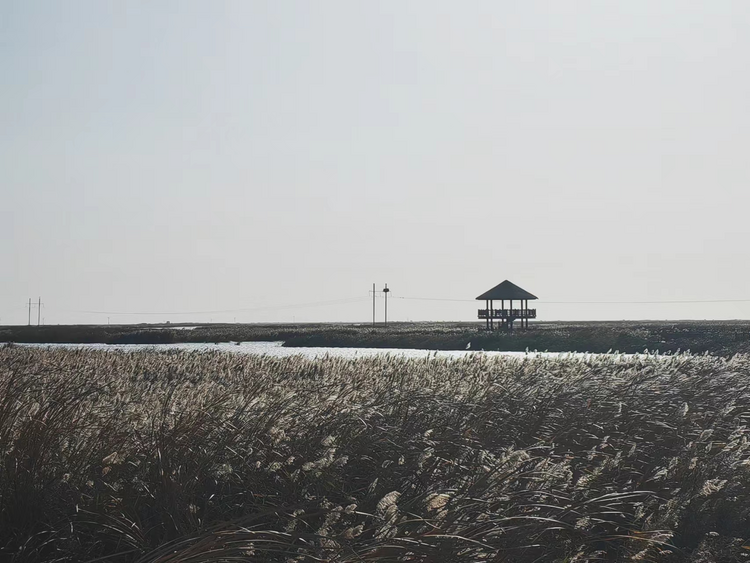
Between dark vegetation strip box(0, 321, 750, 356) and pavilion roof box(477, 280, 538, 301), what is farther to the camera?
pavilion roof box(477, 280, 538, 301)

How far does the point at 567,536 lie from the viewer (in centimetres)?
504

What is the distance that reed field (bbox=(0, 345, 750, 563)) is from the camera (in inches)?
167

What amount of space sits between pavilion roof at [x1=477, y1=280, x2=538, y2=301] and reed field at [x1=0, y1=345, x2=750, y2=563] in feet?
163

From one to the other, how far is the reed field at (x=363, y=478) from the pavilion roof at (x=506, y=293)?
49.8 metres

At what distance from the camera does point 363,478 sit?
5602 millimetres

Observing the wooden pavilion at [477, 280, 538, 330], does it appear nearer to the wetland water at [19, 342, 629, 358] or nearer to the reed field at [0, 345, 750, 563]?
the wetland water at [19, 342, 629, 358]

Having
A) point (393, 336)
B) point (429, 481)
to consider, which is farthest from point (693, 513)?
point (393, 336)

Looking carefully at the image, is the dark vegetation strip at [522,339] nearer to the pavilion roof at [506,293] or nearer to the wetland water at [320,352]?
the pavilion roof at [506,293]

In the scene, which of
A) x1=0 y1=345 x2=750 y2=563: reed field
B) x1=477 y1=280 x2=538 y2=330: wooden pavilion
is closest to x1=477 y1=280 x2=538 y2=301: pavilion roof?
x1=477 y1=280 x2=538 y2=330: wooden pavilion

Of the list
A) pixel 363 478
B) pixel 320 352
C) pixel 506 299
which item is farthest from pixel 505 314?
pixel 363 478

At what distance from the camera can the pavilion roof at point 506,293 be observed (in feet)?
189

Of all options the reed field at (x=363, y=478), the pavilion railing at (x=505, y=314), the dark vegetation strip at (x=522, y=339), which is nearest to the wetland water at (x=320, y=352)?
the reed field at (x=363, y=478)

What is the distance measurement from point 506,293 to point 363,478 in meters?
53.5

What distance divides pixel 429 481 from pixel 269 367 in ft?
27.2
